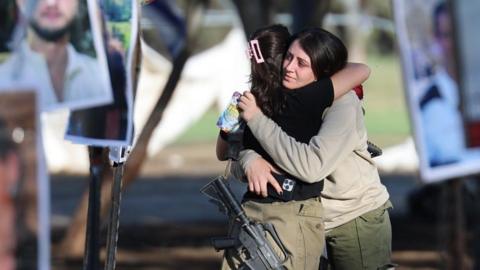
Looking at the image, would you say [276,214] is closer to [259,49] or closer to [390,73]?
[259,49]

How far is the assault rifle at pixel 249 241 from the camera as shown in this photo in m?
4.17

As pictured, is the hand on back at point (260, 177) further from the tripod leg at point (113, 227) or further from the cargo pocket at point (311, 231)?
the tripod leg at point (113, 227)

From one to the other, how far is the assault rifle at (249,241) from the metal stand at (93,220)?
121 cm

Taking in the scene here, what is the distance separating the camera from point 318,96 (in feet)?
13.9

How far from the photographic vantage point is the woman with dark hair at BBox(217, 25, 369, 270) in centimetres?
424

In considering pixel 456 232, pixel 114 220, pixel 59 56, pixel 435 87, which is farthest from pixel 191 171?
pixel 114 220

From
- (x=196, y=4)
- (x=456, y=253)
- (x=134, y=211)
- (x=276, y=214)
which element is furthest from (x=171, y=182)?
(x=276, y=214)

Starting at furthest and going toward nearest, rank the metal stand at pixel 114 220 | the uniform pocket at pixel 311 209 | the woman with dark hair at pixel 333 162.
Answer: the metal stand at pixel 114 220, the uniform pocket at pixel 311 209, the woman with dark hair at pixel 333 162

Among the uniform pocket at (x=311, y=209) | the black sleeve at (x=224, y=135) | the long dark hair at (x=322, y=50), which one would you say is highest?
the long dark hair at (x=322, y=50)

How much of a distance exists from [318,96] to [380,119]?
25250mm

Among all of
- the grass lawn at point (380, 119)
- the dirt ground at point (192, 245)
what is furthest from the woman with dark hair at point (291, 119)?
the grass lawn at point (380, 119)

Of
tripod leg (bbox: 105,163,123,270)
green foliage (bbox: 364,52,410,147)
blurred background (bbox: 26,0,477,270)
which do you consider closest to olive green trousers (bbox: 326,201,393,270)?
blurred background (bbox: 26,0,477,270)

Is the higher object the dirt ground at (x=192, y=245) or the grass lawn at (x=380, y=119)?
the dirt ground at (x=192, y=245)

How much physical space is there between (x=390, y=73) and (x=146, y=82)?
76.7 feet
